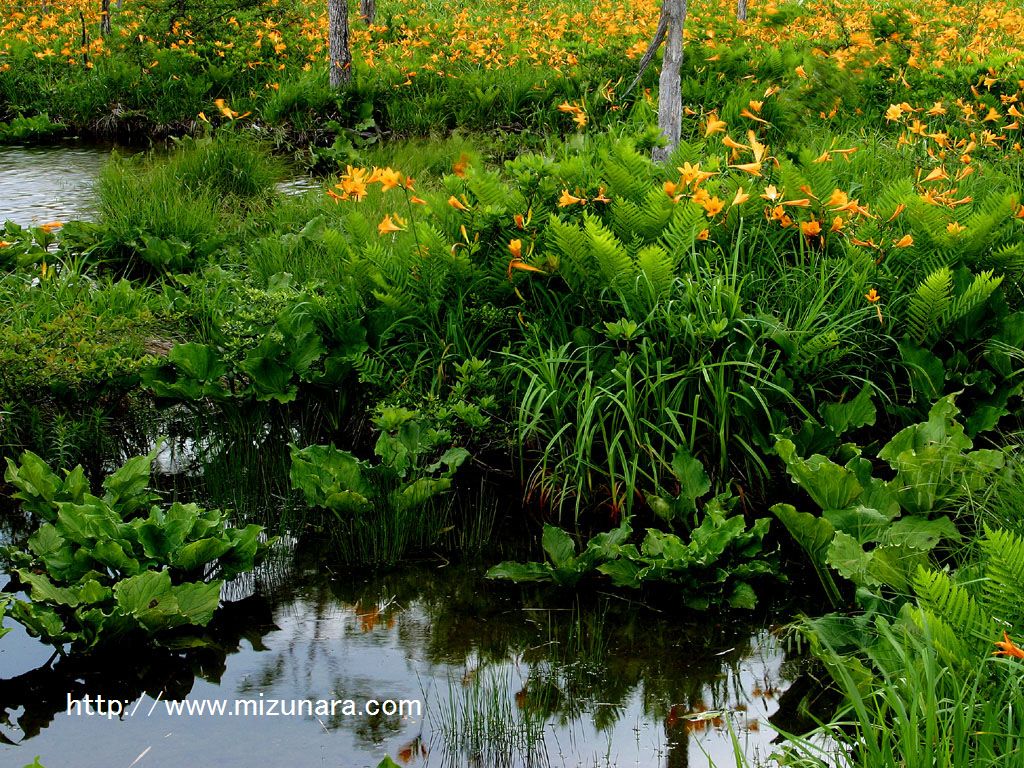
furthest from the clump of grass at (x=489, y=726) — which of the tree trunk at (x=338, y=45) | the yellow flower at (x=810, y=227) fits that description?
the tree trunk at (x=338, y=45)

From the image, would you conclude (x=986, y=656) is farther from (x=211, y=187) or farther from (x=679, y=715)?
(x=211, y=187)

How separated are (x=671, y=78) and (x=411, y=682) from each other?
4.59 m

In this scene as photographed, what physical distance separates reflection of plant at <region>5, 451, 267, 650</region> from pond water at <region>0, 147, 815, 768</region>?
0.12 meters

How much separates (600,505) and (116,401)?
2224 mm

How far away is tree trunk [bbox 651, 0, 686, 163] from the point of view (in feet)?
20.7

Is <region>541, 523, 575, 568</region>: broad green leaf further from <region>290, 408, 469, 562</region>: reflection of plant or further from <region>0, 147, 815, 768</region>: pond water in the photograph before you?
<region>290, 408, 469, 562</region>: reflection of plant

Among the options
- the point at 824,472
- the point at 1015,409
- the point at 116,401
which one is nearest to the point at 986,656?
the point at 824,472

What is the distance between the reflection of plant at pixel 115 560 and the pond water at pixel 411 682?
0.12 m

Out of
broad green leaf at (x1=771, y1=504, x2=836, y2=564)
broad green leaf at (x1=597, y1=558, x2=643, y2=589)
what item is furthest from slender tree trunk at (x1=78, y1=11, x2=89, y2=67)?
broad green leaf at (x1=771, y1=504, x2=836, y2=564)

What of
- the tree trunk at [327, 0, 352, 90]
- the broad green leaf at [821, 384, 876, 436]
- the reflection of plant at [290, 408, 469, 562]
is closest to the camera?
the reflection of plant at [290, 408, 469, 562]

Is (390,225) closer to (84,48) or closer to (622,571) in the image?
(622,571)

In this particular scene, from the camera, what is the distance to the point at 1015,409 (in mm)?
4316

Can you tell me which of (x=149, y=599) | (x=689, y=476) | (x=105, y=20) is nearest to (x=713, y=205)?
(x=689, y=476)

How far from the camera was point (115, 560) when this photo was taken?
3.32 meters
